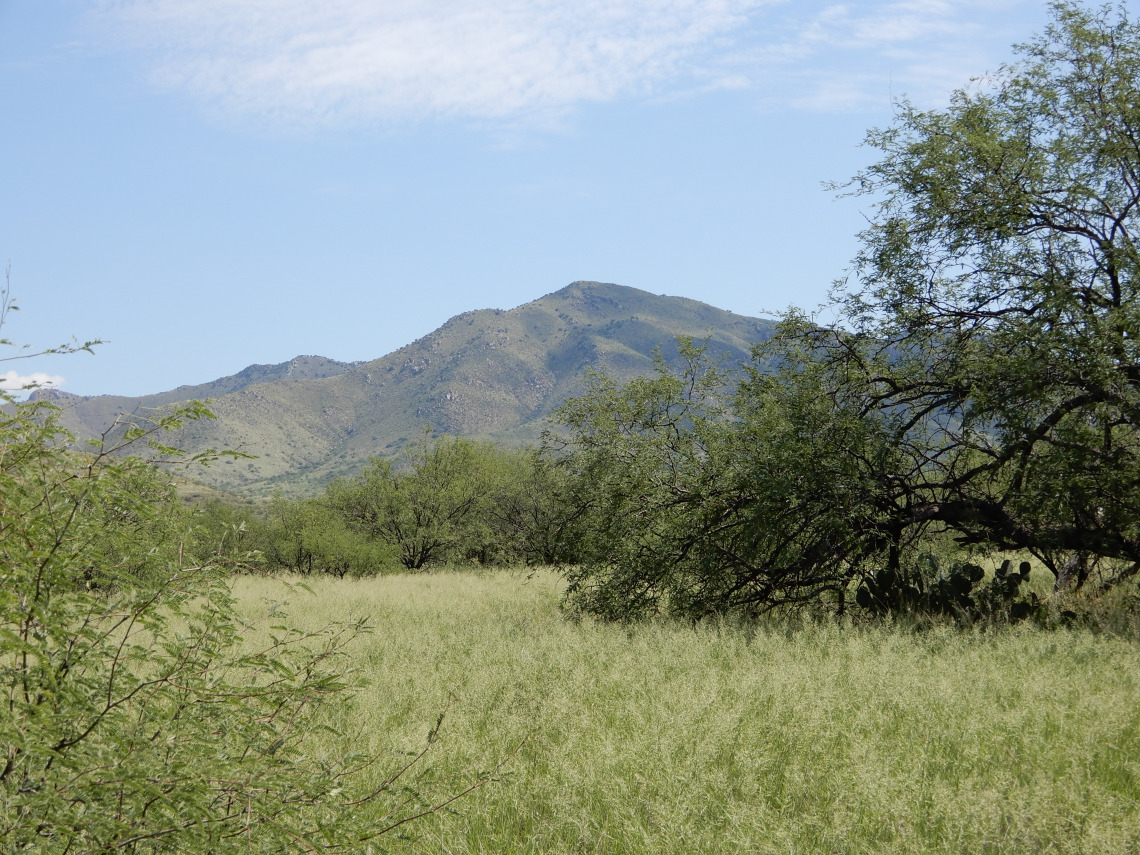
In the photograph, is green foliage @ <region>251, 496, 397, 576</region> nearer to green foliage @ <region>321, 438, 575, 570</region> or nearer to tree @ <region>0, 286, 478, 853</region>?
green foliage @ <region>321, 438, 575, 570</region>

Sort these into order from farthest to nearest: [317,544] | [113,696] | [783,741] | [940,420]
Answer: [317,544], [940,420], [783,741], [113,696]

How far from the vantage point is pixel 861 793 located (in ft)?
16.0

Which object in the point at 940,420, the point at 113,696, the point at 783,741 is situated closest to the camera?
the point at 113,696

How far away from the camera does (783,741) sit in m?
6.05

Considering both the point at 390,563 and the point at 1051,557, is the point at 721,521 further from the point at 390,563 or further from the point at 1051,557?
the point at 390,563

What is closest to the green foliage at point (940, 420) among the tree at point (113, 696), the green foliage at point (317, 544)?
the tree at point (113, 696)

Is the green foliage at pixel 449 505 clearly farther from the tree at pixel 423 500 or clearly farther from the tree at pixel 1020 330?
the tree at pixel 1020 330

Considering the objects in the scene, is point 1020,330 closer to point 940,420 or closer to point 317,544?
point 940,420

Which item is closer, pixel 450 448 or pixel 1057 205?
pixel 1057 205

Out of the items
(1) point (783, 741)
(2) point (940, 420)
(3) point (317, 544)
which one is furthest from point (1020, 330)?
(3) point (317, 544)

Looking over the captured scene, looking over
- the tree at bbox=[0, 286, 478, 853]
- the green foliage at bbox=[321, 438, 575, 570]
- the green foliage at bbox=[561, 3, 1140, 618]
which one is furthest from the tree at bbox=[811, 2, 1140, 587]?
the green foliage at bbox=[321, 438, 575, 570]

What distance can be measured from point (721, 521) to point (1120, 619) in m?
5.41

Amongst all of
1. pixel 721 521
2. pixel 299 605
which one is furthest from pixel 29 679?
pixel 299 605

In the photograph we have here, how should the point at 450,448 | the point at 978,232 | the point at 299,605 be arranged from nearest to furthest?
the point at 978,232 < the point at 299,605 < the point at 450,448
